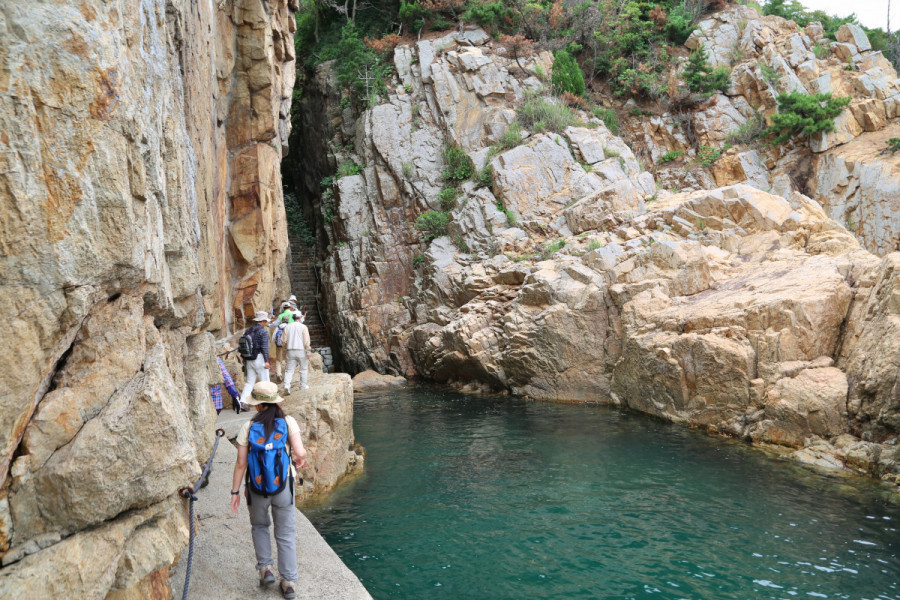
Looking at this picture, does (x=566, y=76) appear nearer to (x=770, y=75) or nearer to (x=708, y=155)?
(x=708, y=155)

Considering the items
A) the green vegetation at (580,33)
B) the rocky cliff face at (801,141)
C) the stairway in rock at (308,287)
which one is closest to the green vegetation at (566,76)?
the green vegetation at (580,33)

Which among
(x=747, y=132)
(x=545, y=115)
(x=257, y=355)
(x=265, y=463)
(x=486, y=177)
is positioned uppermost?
(x=545, y=115)

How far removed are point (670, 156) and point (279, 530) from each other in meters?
25.2

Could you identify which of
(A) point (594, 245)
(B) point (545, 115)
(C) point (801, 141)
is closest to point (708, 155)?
(C) point (801, 141)

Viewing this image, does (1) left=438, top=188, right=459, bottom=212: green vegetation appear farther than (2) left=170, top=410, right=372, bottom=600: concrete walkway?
Yes

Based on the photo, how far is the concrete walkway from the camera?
Result: 4.70 metres

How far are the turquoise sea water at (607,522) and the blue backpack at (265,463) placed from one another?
227cm

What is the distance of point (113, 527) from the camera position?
359cm

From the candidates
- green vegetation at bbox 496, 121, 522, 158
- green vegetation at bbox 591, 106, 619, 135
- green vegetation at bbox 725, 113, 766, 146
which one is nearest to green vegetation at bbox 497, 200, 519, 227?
green vegetation at bbox 496, 121, 522, 158

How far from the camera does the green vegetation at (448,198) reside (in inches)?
939

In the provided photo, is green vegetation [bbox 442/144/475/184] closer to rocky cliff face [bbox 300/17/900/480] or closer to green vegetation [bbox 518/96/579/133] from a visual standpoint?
rocky cliff face [bbox 300/17/900/480]

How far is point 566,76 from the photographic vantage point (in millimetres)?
25812

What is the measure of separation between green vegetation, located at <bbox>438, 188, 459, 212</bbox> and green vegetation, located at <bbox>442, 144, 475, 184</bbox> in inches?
27.2

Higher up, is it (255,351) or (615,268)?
(615,268)
